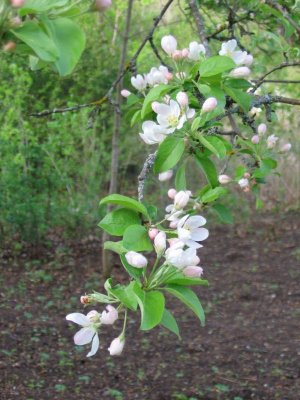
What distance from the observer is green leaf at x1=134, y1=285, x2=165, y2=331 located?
1.09 metres

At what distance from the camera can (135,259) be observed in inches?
44.9

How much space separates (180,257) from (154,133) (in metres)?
0.36

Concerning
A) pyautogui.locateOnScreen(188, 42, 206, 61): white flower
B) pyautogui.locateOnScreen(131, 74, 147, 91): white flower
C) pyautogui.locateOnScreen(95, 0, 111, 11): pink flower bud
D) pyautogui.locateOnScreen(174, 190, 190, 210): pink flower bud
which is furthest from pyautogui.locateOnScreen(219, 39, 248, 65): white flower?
pyautogui.locateOnScreen(95, 0, 111, 11): pink flower bud

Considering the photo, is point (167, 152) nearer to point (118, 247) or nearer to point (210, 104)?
point (210, 104)

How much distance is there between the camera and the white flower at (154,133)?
4.57 feet

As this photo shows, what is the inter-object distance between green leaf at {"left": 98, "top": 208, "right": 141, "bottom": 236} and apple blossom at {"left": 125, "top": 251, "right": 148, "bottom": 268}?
0.27 feet

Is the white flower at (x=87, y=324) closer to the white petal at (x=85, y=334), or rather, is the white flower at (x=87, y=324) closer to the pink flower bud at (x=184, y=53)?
the white petal at (x=85, y=334)

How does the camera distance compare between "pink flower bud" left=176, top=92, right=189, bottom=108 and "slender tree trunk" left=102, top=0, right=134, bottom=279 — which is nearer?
"pink flower bud" left=176, top=92, right=189, bottom=108

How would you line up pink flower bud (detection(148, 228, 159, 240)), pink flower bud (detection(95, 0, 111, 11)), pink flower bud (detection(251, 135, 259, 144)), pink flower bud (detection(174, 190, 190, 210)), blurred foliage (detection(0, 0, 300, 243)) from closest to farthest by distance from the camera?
1. pink flower bud (detection(95, 0, 111, 11))
2. pink flower bud (detection(148, 228, 159, 240))
3. pink flower bud (detection(174, 190, 190, 210))
4. pink flower bud (detection(251, 135, 259, 144))
5. blurred foliage (detection(0, 0, 300, 243))

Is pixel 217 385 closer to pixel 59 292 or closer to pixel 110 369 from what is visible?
pixel 110 369

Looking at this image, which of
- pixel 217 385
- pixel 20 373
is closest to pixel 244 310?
pixel 217 385

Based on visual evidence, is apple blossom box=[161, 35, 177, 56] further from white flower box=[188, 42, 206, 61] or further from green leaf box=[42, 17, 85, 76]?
green leaf box=[42, 17, 85, 76]

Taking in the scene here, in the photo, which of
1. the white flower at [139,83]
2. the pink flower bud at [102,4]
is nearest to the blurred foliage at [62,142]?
the white flower at [139,83]

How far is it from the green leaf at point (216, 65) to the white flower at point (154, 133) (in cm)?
14
